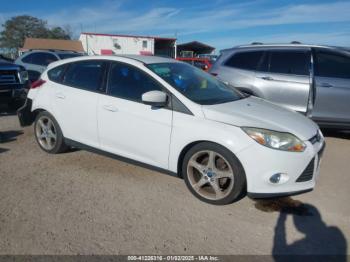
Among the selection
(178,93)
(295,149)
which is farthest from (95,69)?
(295,149)

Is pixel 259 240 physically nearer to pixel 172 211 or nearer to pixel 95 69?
pixel 172 211

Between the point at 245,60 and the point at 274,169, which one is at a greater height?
the point at 245,60

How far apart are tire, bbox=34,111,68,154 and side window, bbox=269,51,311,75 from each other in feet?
13.5

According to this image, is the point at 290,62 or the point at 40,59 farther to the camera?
the point at 40,59

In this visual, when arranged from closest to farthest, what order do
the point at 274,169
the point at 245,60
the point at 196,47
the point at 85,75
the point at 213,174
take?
the point at 274,169
the point at 213,174
the point at 85,75
the point at 245,60
the point at 196,47

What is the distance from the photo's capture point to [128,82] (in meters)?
4.26

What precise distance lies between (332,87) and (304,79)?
0.50 m

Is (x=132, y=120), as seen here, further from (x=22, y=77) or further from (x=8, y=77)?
(x=22, y=77)

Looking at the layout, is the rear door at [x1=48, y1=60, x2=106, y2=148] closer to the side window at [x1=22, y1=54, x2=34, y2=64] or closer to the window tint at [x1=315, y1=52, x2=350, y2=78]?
the window tint at [x1=315, y1=52, x2=350, y2=78]

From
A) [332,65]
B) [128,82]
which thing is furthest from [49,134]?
[332,65]

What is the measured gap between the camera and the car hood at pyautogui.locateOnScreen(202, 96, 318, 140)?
357cm

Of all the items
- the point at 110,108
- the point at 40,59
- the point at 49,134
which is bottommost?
the point at 49,134

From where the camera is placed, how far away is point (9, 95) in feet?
25.3

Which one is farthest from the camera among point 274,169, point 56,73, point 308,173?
point 56,73
